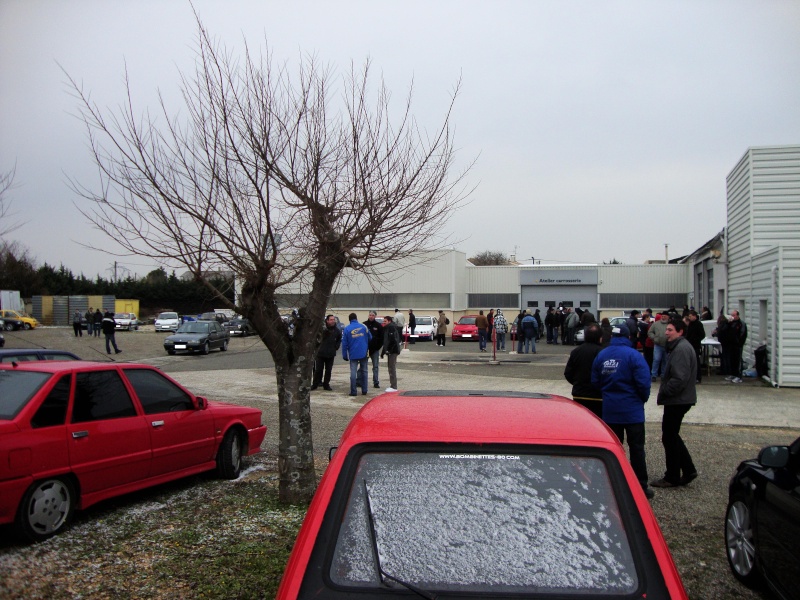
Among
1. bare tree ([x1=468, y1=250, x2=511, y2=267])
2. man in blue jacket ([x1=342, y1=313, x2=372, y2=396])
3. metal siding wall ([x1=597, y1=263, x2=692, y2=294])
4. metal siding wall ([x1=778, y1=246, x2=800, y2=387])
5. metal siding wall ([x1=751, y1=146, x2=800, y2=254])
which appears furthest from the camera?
bare tree ([x1=468, y1=250, x2=511, y2=267])

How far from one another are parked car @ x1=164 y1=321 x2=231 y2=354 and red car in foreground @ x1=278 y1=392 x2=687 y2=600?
27438 millimetres

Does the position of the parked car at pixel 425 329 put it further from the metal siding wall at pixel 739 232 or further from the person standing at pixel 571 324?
the metal siding wall at pixel 739 232

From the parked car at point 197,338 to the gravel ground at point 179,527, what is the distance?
20.5 metres

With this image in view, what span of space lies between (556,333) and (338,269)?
96.0ft

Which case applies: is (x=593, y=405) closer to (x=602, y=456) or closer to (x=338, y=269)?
(x=338, y=269)

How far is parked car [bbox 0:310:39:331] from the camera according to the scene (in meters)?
48.5

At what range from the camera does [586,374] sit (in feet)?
26.5

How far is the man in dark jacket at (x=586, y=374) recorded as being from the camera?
800 cm

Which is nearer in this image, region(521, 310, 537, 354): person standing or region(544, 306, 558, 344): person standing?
region(521, 310, 537, 354): person standing

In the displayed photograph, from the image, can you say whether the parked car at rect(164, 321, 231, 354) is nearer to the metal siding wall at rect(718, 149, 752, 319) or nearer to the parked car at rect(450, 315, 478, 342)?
the parked car at rect(450, 315, 478, 342)

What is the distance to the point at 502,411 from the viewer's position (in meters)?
3.13

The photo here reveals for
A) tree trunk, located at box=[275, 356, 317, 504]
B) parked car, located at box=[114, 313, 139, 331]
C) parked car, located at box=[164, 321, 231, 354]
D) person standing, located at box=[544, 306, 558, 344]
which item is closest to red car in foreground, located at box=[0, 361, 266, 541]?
tree trunk, located at box=[275, 356, 317, 504]

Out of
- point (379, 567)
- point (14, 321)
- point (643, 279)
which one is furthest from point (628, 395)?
point (14, 321)

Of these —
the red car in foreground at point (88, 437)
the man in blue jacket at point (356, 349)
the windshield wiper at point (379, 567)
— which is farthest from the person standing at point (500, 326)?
the windshield wiper at point (379, 567)
